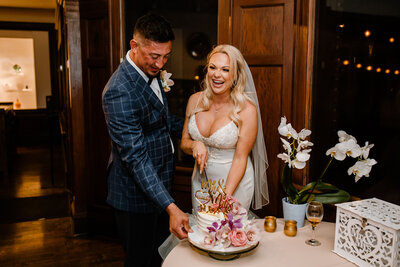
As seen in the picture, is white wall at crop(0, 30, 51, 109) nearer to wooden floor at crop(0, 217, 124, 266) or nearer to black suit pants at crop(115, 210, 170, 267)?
wooden floor at crop(0, 217, 124, 266)

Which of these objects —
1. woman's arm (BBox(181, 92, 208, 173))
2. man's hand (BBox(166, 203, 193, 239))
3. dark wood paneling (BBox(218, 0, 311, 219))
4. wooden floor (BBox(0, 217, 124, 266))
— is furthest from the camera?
wooden floor (BBox(0, 217, 124, 266))

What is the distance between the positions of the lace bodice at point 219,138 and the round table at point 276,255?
0.72 m

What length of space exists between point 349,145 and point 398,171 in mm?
1145

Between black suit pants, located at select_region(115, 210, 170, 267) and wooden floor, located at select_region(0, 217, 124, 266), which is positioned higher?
black suit pants, located at select_region(115, 210, 170, 267)

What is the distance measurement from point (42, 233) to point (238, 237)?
3018 millimetres

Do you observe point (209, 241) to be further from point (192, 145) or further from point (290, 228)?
point (192, 145)

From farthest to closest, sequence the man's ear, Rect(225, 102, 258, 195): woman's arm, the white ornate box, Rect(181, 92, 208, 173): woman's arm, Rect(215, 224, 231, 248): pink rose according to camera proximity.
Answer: Rect(225, 102, 258, 195): woman's arm < Rect(181, 92, 208, 173): woman's arm < the man's ear < Rect(215, 224, 231, 248): pink rose < the white ornate box

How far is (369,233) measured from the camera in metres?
1.38

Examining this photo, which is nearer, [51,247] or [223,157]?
[223,157]

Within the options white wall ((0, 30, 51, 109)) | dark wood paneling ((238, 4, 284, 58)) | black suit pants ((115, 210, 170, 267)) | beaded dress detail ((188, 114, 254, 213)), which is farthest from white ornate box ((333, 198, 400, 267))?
white wall ((0, 30, 51, 109))

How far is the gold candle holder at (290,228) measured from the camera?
1688 mm

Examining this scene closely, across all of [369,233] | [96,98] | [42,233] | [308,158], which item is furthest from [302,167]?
[42,233]

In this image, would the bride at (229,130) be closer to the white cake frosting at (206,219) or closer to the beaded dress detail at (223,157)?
the beaded dress detail at (223,157)

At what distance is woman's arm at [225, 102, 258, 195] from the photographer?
218cm
